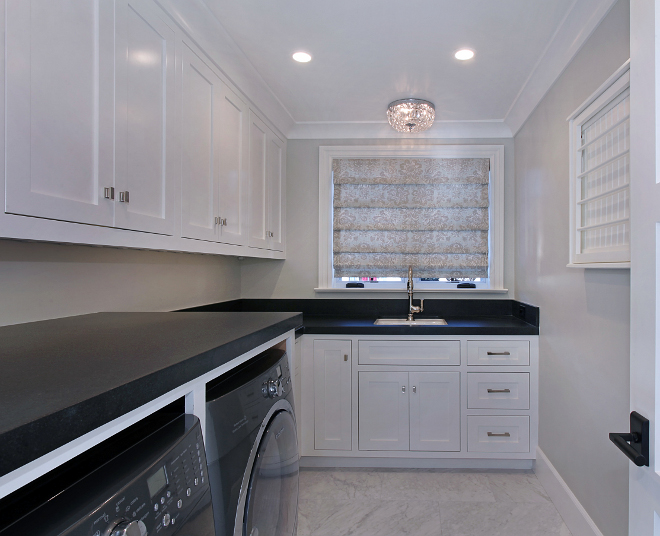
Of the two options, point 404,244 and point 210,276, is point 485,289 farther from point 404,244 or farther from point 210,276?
point 210,276

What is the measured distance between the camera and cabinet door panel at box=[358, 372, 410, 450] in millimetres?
2656

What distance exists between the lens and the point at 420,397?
104 inches

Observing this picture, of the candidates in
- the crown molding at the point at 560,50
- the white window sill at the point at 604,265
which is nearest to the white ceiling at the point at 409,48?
the crown molding at the point at 560,50

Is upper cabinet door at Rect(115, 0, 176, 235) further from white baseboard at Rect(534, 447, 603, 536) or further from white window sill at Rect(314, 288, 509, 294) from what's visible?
white baseboard at Rect(534, 447, 603, 536)

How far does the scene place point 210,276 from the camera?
2840 millimetres

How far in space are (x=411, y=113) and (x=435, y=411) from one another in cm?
190

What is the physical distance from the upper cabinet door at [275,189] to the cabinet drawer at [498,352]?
149 cm

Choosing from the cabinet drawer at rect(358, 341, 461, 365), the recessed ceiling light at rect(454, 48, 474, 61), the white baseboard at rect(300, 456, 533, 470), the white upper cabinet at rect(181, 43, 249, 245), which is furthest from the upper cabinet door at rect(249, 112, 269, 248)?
the white baseboard at rect(300, 456, 533, 470)

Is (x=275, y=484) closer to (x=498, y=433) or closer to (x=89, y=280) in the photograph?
(x=89, y=280)

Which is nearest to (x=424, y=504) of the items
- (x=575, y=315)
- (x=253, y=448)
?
(x=575, y=315)

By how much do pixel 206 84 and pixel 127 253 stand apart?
0.86 meters

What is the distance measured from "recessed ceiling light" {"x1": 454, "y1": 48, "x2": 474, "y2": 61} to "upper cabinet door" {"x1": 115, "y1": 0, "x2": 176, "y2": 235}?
Result: 4.48 feet

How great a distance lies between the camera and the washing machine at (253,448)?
89 centimetres

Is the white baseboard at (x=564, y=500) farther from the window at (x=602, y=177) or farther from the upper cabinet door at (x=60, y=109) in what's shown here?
the upper cabinet door at (x=60, y=109)
